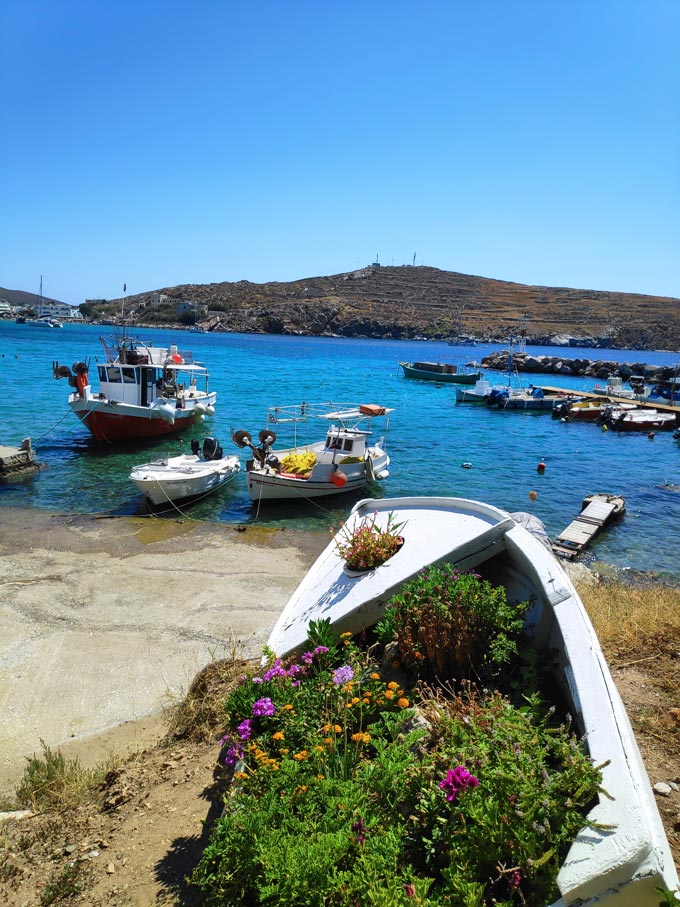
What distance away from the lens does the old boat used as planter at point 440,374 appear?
7238 cm

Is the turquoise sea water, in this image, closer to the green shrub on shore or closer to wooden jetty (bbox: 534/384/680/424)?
wooden jetty (bbox: 534/384/680/424)

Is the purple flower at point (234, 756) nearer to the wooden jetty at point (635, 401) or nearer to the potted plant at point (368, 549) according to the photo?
the potted plant at point (368, 549)

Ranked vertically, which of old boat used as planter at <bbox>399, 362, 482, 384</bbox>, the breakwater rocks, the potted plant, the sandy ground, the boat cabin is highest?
the breakwater rocks

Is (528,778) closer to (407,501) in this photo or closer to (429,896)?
(429,896)

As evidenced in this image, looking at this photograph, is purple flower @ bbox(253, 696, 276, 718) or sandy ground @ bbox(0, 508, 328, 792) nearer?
purple flower @ bbox(253, 696, 276, 718)

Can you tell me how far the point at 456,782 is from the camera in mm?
2975

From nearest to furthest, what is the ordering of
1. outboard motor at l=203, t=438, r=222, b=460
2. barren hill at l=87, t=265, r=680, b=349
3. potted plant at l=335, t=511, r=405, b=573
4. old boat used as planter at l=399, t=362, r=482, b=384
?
potted plant at l=335, t=511, r=405, b=573 < outboard motor at l=203, t=438, r=222, b=460 < old boat used as planter at l=399, t=362, r=482, b=384 < barren hill at l=87, t=265, r=680, b=349

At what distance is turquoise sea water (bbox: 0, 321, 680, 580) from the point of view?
1889 centimetres

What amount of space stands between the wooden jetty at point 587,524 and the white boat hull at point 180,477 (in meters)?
11.6

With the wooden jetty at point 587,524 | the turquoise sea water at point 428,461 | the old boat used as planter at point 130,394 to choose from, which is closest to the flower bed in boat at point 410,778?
the wooden jetty at point 587,524

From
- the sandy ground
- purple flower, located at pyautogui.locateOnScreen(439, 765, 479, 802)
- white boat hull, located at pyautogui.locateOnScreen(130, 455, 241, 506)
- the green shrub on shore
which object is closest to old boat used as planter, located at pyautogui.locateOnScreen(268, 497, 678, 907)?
purple flower, located at pyautogui.locateOnScreen(439, 765, 479, 802)

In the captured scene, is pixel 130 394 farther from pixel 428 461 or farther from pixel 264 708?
pixel 264 708

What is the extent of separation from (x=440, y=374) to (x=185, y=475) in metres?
58.5

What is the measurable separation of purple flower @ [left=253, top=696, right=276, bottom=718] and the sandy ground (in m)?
3.28
